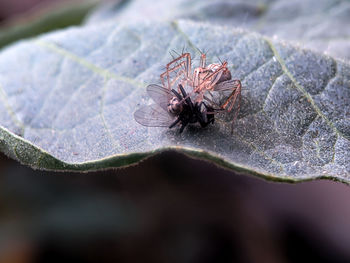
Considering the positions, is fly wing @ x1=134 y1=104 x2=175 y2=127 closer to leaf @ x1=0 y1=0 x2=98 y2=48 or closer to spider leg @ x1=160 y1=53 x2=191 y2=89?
spider leg @ x1=160 y1=53 x2=191 y2=89

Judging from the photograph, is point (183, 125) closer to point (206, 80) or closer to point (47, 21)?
point (206, 80)

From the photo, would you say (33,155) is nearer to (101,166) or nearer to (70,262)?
(101,166)

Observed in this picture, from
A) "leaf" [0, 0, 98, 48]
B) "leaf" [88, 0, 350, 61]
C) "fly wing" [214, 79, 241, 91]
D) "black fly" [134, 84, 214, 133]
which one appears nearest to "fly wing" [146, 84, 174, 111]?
"black fly" [134, 84, 214, 133]

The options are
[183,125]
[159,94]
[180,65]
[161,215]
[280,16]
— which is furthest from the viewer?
[161,215]

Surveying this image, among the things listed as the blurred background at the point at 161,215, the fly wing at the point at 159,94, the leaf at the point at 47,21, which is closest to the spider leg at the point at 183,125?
the fly wing at the point at 159,94

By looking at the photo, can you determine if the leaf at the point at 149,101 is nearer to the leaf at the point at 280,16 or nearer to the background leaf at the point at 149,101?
the background leaf at the point at 149,101

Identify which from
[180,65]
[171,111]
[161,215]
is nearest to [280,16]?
[180,65]
